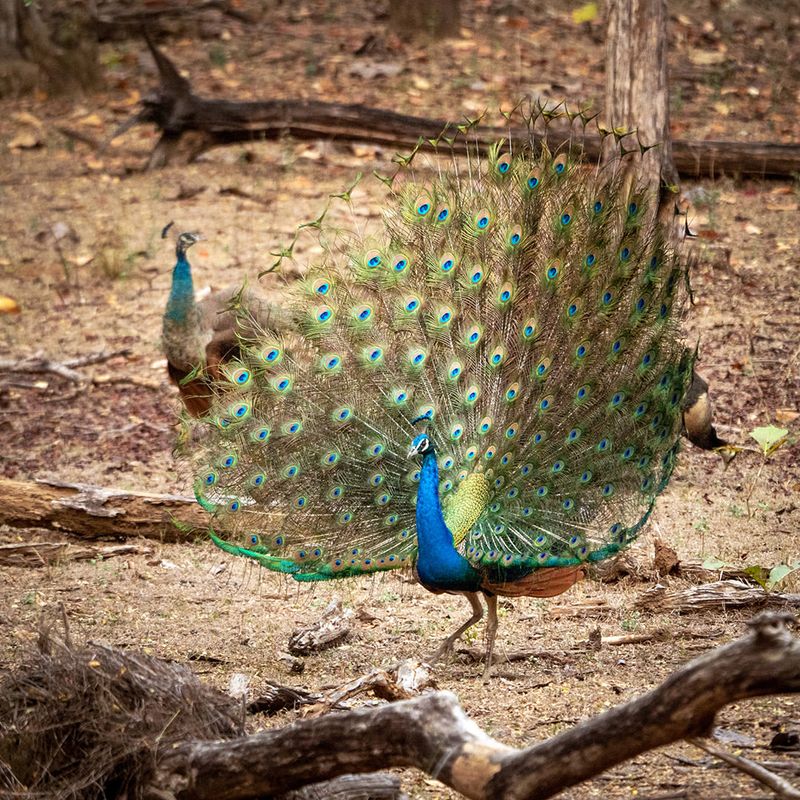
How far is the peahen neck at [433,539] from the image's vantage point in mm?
5113

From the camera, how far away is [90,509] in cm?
663

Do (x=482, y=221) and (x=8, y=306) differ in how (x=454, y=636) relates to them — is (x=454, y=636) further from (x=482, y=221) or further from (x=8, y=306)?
(x=8, y=306)

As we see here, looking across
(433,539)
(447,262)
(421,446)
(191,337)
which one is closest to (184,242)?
(191,337)

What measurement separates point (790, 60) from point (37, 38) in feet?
28.1

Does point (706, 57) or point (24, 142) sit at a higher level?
point (706, 57)

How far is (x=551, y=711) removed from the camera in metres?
4.71

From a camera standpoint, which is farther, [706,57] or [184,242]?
[706,57]

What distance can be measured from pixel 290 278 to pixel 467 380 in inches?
181

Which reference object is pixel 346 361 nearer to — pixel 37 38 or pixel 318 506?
pixel 318 506

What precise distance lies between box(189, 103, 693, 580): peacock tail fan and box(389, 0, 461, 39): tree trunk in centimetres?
944

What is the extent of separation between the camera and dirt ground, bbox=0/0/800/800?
5371 mm

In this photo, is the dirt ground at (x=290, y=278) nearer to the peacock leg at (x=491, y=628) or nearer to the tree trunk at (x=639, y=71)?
the peacock leg at (x=491, y=628)

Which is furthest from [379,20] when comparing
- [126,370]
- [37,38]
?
[126,370]

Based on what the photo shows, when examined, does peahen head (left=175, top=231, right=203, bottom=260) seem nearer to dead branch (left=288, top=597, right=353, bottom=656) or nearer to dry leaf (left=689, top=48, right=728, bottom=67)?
dead branch (left=288, top=597, right=353, bottom=656)
